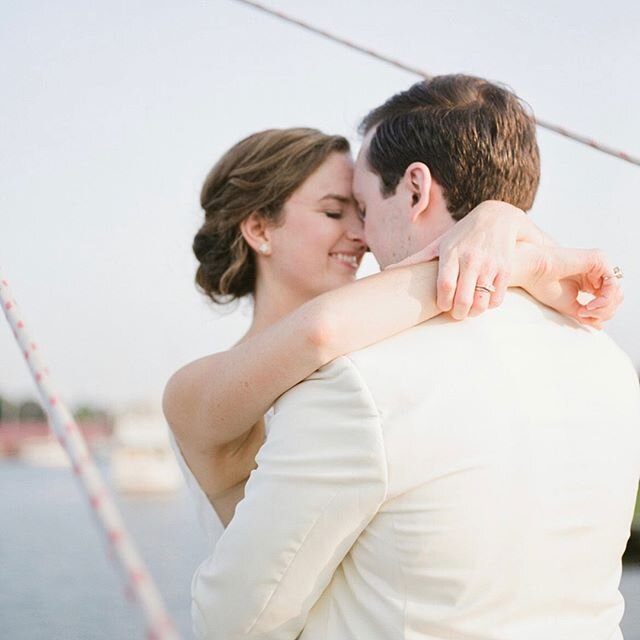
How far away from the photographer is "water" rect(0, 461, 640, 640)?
1002 inches

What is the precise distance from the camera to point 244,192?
2895 mm

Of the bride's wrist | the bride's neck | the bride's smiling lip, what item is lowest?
the bride's neck

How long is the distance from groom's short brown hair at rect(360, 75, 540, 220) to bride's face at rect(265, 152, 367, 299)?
3.20 feet

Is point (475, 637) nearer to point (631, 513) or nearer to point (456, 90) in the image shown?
point (631, 513)

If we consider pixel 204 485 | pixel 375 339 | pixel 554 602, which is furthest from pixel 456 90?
pixel 204 485

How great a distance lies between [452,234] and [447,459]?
37 centimetres

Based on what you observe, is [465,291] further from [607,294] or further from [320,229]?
[320,229]

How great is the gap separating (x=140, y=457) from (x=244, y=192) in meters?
47.4

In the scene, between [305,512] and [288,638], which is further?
[288,638]

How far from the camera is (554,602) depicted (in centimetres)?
153

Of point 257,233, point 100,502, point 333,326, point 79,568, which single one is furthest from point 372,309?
point 79,568

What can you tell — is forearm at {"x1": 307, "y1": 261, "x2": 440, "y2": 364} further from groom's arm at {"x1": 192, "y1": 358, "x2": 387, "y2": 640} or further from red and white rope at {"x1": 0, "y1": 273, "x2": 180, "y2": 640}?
red and white rope at {"x1": 0, "y1": 273, "x2": 180, "y2": 640}

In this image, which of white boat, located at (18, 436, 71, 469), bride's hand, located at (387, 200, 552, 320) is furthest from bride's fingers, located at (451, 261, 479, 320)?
white boat, located at (18, 436, 71, 469)

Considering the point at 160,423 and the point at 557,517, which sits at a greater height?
the point at 557,517
